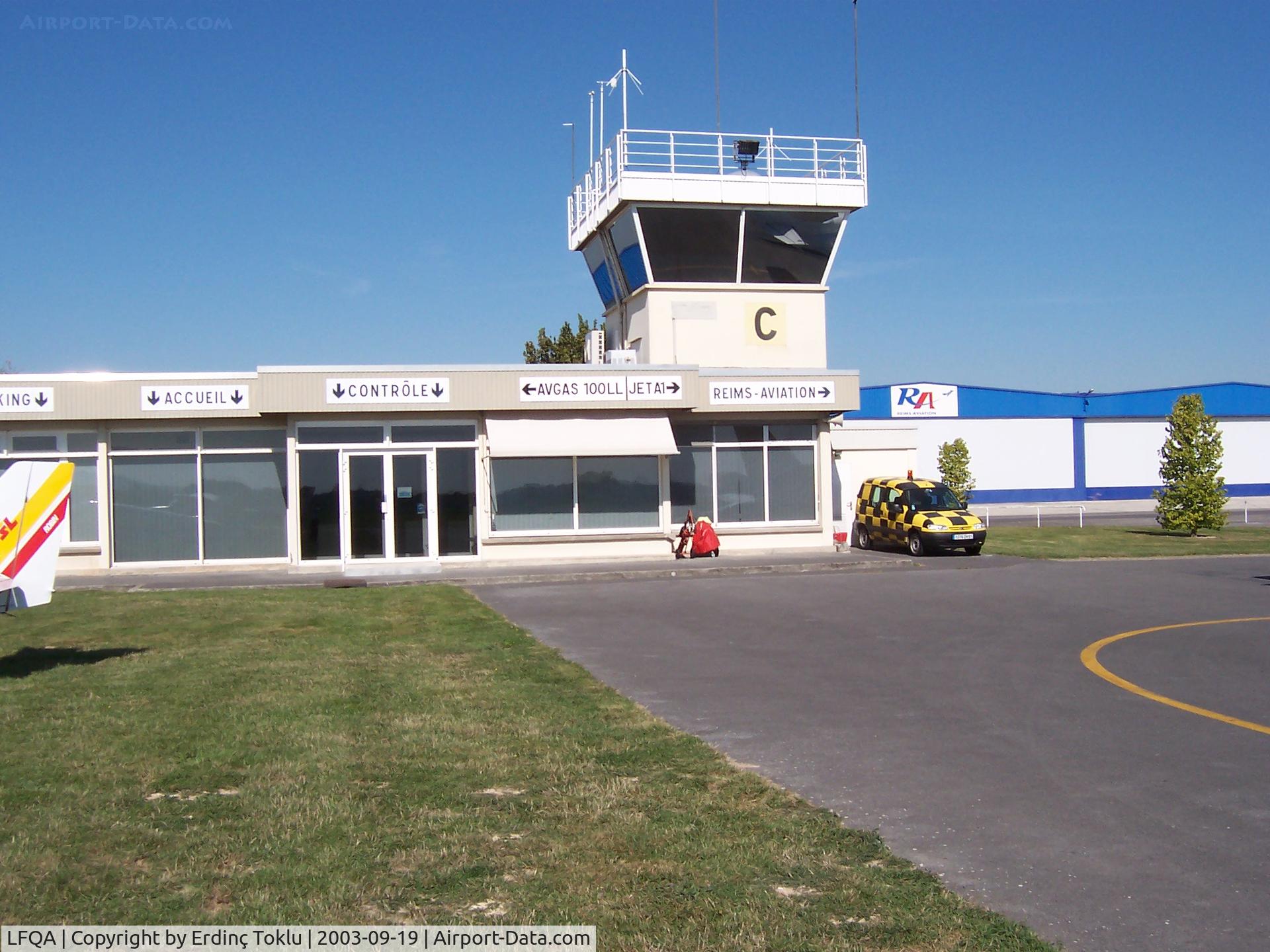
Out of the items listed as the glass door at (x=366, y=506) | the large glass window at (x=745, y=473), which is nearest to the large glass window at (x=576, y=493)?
the large glass window at (x=745, y=473)

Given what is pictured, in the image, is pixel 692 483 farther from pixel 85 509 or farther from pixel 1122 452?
pixel 1122 452

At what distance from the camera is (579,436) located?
24531mm

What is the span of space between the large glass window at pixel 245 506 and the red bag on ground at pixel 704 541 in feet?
29.7

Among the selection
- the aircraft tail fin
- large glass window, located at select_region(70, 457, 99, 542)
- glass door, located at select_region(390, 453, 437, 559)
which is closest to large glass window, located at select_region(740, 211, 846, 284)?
glass door, located at select_region(390, 453, 437, 559)

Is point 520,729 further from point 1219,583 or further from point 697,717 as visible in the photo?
point 1219,583

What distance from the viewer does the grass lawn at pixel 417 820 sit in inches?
187

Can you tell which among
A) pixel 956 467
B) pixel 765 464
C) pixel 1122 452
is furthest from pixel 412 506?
pixel 1122 452

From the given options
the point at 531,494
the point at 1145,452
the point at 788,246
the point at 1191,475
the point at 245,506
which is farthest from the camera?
the point at 1145,452

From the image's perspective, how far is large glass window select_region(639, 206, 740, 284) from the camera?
2819cm

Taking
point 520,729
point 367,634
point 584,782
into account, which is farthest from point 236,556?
point 584,782

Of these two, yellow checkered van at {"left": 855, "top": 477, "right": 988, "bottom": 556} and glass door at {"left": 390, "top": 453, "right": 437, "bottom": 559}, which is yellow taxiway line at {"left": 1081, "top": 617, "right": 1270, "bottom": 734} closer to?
yellow checkered van at {"left": 855, "top": 477, "right": 988, "bottom": 556}

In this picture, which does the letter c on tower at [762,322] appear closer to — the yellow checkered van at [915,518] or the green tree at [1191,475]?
the yellow checkered van at [915,518]

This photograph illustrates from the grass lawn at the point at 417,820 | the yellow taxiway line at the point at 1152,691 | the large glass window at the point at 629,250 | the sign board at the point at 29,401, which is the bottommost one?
the yellow taxiway line at the point at 1152,691

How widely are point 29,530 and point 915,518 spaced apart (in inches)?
778
